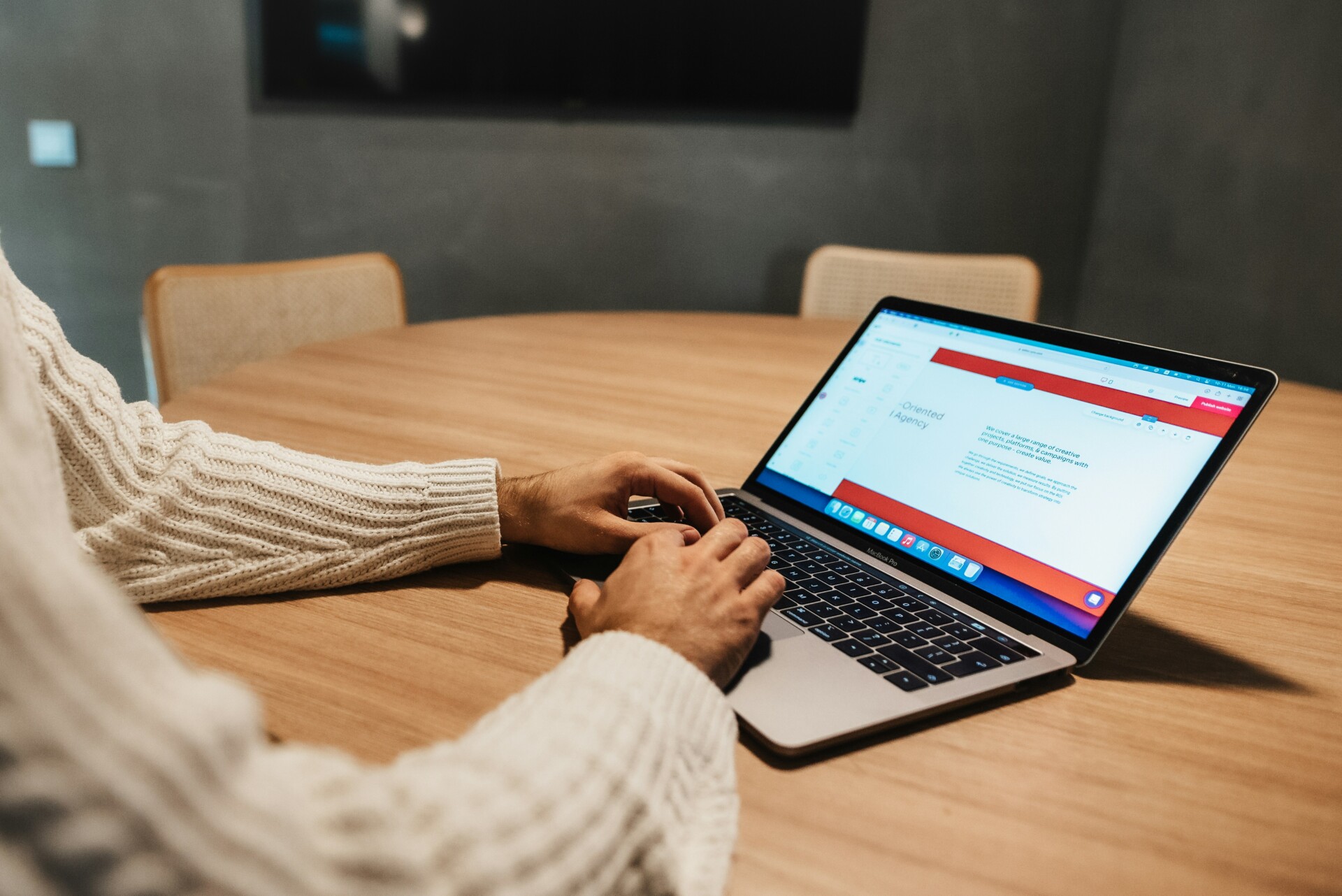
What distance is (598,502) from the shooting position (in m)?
0.73

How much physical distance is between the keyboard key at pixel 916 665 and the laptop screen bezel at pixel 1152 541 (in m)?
0.10

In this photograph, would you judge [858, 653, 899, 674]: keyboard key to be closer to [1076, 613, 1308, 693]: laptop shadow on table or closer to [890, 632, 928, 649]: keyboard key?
[890, 632, 928, 649]: keyboard key

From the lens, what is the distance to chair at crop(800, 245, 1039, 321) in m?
2.05

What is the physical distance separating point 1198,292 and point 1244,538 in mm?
2089

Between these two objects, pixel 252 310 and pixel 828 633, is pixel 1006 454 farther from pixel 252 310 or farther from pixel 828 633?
pixel 252 310

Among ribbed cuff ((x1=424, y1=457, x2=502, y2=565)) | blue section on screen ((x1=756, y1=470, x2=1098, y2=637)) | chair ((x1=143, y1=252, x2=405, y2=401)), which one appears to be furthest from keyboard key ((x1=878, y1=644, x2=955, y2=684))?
chair ((x1=143, y1=252, x2=405, y2=401))

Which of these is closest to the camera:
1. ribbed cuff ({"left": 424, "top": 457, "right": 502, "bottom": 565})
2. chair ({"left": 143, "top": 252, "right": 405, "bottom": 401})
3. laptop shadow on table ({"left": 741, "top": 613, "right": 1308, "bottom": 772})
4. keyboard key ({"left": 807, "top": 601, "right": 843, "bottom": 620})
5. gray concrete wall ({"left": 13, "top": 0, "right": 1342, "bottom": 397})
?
laptop shadow on table ({"left": 741, "top": 613, "right": 1308, "bottom": 772})

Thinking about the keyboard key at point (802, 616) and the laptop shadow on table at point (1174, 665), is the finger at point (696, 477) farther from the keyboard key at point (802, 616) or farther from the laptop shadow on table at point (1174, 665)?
the laptop shadow on table at point (1174, 665)

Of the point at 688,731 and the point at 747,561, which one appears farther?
the point at 747,561

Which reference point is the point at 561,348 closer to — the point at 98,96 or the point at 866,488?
the point at 866,488

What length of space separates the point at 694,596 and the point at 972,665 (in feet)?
0.59

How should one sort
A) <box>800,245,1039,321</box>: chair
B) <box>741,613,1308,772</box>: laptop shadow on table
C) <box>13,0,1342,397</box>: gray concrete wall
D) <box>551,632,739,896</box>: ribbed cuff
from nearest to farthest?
<box>551,632,739,896</box>: ribbed cuff < <box>741,613,1308,772</box>: laptop shadow on table < <box>800,245,1039,321</box>: chair < <box>13,0,1342,397</box>: gray concrete wall

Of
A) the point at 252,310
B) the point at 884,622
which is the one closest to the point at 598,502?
the point at 884,622

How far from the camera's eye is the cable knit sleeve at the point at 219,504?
650 mm
